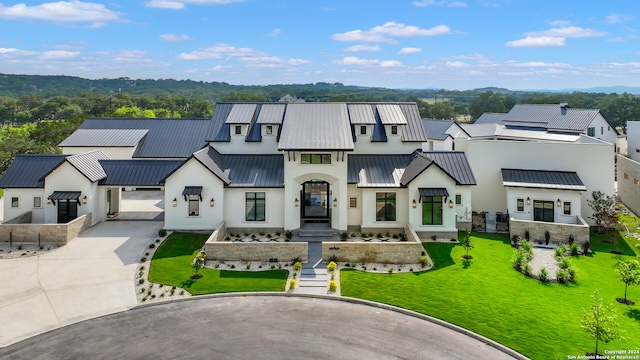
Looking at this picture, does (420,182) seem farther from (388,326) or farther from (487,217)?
(388,326)

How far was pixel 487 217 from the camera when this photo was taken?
29031mm

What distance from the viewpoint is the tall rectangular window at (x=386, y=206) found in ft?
90.9

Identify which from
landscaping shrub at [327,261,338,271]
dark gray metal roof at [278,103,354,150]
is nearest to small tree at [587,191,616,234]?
dark gray metal roof at [278,103,354,150]

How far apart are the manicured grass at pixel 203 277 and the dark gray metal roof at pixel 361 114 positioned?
1378cm

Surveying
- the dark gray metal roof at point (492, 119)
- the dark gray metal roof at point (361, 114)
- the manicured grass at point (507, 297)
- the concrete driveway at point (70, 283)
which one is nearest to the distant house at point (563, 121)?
the dark gray metal roof at point (492, 119)

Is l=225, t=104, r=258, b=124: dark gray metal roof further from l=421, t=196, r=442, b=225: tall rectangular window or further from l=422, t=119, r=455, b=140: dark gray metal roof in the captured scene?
l=422, t=119, r=455, b=140: dark gray metal roof

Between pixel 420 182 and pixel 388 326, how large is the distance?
1265 cm

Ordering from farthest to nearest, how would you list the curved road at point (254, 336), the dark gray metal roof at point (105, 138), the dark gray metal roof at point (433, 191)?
1. the dark gray metal roof at point (105, 138)
2. the dark gray metal roof at point (433, 191)
3. the curved road at point (254, 336)

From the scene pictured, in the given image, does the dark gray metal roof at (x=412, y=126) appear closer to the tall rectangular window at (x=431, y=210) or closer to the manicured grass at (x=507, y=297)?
the tall rectangular window at (x=431, y=210)

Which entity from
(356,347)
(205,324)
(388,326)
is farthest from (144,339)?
(388,326)

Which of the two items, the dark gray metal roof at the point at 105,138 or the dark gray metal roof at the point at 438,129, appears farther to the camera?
the dark gray metal roof at the point at 438,129

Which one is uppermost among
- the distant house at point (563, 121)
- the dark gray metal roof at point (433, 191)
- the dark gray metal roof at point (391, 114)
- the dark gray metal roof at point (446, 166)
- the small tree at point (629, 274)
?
the distant house at point (563, 121)

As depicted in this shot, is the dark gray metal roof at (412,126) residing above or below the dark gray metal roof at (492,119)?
below

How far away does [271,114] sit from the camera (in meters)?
32.1
